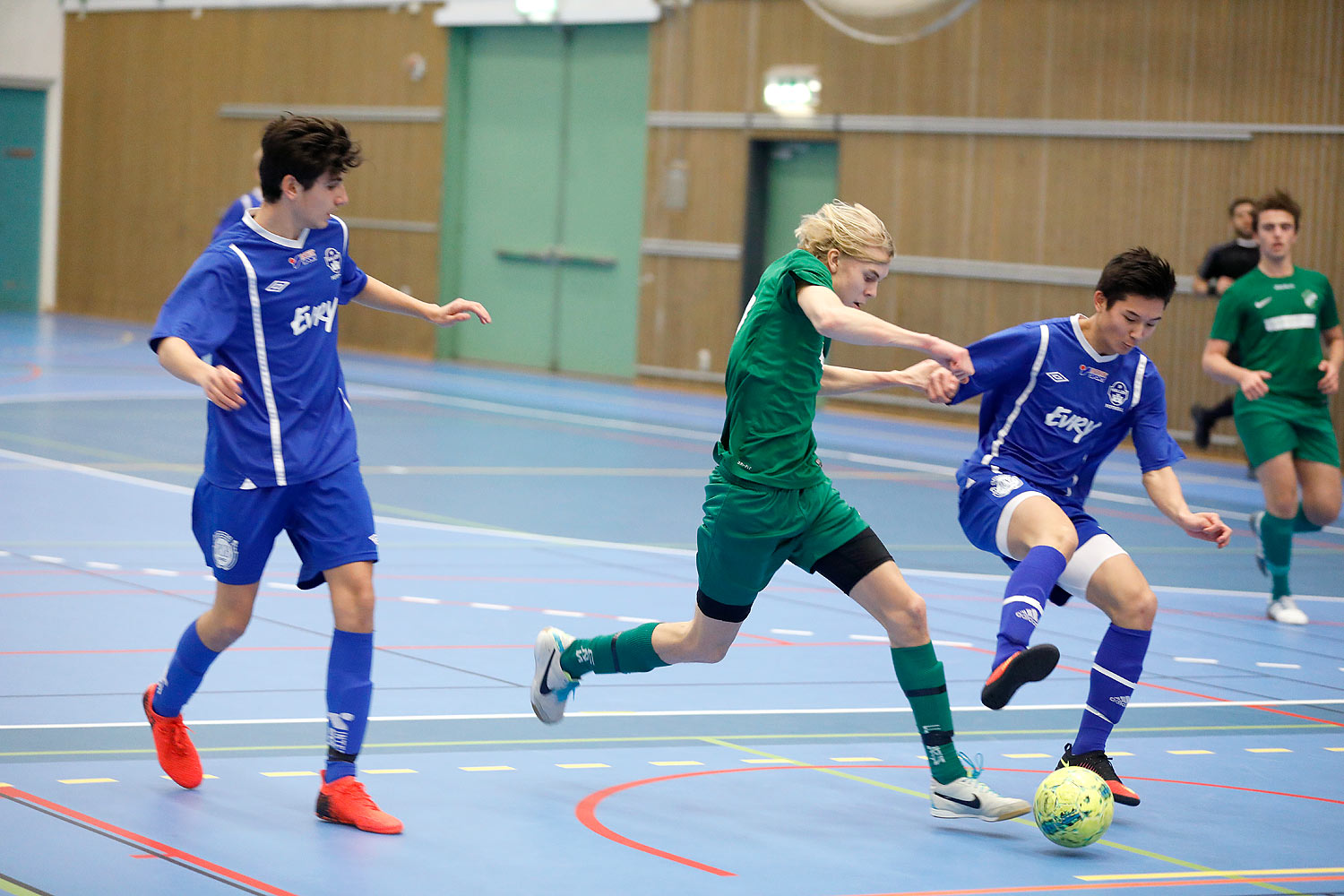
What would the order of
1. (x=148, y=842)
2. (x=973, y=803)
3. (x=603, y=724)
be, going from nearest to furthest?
(x=148, y=842), (x=973, y=803), (x=603, y=724)

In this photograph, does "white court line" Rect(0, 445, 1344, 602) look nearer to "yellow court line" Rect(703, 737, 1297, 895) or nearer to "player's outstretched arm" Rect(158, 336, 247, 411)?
"yellow court line" Rect(703, 737, 1297, 895)

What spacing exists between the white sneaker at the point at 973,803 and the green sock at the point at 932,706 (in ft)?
0.14

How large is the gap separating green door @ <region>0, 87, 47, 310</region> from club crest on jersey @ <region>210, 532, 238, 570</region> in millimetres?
28502

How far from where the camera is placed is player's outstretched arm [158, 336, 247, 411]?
14.4 feet

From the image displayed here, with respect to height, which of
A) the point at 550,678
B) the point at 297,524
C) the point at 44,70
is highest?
the point at 44,70

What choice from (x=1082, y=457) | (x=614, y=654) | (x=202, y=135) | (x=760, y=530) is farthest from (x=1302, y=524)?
(x=202, y=135)

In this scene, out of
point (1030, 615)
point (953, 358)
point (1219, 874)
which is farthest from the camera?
point (1030, 615)

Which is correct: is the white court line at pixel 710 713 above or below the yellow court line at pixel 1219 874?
above

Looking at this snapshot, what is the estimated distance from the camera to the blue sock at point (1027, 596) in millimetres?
4980

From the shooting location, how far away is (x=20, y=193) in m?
30.9

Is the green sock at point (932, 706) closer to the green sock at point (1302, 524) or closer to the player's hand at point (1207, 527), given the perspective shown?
the player's hand at point (1207, 527)

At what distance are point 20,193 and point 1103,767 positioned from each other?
2937cm

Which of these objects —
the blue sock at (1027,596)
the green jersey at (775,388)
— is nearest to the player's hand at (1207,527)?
the blue sock at (1027,596)

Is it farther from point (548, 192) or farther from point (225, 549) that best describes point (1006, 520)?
point (548, 192)
